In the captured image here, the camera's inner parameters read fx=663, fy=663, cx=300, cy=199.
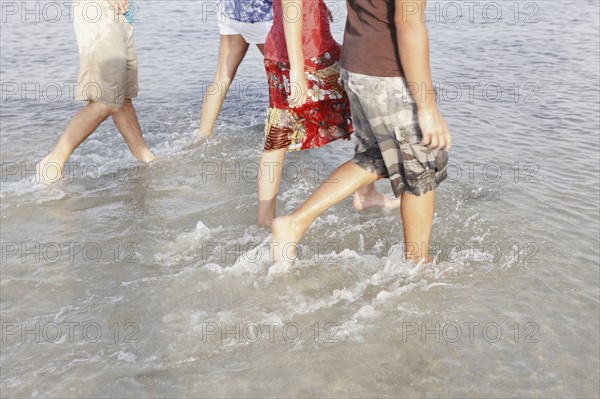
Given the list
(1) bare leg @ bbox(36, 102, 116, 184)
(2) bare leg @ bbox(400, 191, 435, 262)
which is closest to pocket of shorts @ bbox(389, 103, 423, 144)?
(2) bare leg @ bbox(400, 191, 435, 262)

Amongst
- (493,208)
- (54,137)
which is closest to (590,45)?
(493,208)

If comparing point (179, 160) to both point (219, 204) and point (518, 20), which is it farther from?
point (518, 20)

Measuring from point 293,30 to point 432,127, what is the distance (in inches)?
33.0

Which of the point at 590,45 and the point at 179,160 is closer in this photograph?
the point at 179,160

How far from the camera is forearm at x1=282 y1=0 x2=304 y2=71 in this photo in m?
3.15

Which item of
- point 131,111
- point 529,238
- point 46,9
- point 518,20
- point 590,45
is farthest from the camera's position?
point 46,9

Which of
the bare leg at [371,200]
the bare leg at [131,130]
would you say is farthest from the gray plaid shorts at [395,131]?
the bare leg at [131,130]

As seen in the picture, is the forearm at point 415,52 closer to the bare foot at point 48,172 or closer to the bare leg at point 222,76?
the bare leg at point 222,76

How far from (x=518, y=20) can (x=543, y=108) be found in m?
3.42

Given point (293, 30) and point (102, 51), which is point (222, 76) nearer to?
point (102, 51)

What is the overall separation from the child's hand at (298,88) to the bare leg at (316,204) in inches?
15.5

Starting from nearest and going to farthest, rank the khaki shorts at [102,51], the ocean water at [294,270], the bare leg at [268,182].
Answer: the ocean water at [294,270]
the bare leg at [268,182]
the khaki shorts at [102,51]

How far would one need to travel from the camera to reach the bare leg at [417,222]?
3.17m

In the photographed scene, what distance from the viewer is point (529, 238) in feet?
12.0
